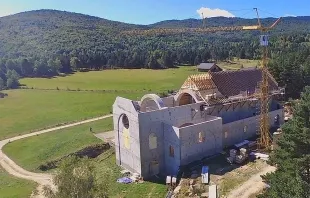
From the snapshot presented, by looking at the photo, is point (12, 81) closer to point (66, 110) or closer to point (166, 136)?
point (66, 110)

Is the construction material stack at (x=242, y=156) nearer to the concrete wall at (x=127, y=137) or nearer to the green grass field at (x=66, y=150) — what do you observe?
the green grass field at (x=66, y=150)

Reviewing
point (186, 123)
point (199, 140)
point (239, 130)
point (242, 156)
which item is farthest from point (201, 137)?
point (239, 130)

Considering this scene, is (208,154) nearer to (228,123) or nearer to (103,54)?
(228,123)

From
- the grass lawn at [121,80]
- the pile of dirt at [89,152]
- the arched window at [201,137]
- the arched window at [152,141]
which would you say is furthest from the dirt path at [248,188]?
the grass lawn at [121,80]

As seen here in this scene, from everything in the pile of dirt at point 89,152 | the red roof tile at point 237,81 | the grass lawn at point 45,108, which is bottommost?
the pile of dirt at point 89,152

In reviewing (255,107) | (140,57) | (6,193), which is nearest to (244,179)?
(255,107)
